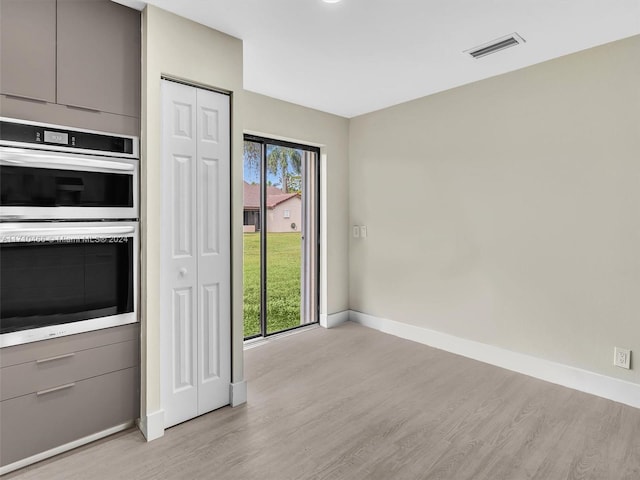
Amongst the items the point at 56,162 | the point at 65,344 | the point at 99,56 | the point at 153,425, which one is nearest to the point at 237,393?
the point at 153,425

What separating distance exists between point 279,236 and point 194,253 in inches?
69.9

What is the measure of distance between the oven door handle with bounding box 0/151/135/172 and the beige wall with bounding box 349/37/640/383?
2.77 metres

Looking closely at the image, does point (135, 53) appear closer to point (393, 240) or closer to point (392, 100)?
point (392, 100)

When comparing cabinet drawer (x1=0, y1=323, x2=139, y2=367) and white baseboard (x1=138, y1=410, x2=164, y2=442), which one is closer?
cabinet drawer (x1=0, y1=323, x2=139, y2=367)

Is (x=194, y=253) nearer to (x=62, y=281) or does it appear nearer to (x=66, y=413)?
(x=62, y=281)

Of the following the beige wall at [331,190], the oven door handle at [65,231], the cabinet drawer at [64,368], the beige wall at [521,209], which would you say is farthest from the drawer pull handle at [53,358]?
the beige wall at [521,209]

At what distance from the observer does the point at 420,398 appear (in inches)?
108

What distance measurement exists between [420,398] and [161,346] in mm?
1845

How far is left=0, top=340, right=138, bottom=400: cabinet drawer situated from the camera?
6.13 feet

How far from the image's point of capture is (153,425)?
86.6 inches

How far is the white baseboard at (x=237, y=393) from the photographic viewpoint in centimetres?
257

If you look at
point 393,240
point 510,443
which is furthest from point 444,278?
point 510,443

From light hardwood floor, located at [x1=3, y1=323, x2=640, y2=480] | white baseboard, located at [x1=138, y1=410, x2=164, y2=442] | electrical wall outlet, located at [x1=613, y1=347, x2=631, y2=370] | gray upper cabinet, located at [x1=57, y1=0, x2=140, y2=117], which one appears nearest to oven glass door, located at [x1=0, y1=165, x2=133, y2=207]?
gray upper cabinet, located at [x1=57, y1=0, x2=140, y2=117]

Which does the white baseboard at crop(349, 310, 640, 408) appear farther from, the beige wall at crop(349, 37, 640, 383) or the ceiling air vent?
the ceiling air vent
